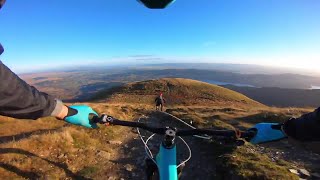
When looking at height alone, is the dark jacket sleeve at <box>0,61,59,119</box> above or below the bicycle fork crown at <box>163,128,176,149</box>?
above

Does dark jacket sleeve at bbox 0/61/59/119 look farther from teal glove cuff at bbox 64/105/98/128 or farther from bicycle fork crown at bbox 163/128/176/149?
bicycle fork crown at bbox 163/128/176/149

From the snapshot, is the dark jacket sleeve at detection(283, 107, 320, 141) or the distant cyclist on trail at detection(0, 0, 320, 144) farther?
the dark jacket sleeve at detection(283, 107, 320, 141)

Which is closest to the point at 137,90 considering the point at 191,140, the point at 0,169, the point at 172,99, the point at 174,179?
the point at 172,99

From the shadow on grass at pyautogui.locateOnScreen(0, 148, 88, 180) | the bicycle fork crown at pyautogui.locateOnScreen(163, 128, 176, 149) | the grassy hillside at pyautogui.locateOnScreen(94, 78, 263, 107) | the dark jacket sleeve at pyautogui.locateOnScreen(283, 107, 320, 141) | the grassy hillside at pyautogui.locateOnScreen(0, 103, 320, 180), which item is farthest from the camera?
the grassy hillside at pyautogui.locateOnScreen(94, 78, 263, 107)

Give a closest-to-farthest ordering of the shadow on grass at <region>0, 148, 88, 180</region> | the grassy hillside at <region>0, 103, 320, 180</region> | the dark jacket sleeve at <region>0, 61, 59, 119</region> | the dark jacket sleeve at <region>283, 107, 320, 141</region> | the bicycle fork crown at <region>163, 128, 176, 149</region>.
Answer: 1. the dark jacket sleeve at <region>0, 61, 59, 119</region>
2. the dark jacket sleeve at <region>283, 107, 320, 141</region>
3. the bicycle fork crown at <region>163, 128, 176, 149</region>
4. the shadow on grass at <region>0, 148, 88, 180</region>
5. the grassy hillside at <region>0, 103, 320, 180</region>

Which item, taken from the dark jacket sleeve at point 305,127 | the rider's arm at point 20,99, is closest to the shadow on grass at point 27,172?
the rider's arm at point 20,99

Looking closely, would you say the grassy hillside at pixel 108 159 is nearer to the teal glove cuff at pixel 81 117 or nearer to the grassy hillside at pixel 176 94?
the teal glove cuff at pixel 81 117

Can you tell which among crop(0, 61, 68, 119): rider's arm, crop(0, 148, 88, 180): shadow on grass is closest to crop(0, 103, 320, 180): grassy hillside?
crop(0, 148, 88, 180): shadow on grass

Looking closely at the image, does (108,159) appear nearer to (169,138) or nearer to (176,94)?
(169,138)

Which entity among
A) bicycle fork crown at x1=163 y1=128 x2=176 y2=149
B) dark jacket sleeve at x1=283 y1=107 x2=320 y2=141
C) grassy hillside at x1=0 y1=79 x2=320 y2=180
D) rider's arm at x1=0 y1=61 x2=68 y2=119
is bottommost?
grassy hillside at x1=0 y1=79 x2=320 y2=180
